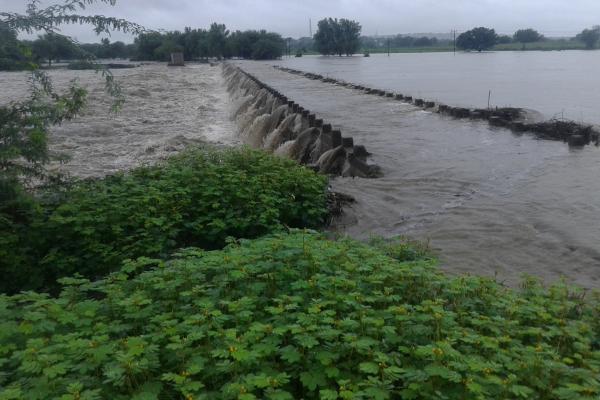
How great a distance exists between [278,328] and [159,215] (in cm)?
387

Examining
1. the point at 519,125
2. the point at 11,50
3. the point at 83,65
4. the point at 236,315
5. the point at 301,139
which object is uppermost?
the point at 11,50

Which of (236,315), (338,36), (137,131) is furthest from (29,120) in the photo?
(338,36)

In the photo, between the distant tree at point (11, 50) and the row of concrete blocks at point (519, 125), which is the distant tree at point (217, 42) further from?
the distant tree at point (11, 50)

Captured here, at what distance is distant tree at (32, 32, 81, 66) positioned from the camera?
7102mm

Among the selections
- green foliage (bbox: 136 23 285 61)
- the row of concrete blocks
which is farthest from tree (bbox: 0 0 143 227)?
green foliage (bbox: 136 23 285 61)

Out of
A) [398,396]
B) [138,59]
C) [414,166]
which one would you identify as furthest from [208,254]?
[138,59]

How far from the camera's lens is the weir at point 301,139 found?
12688 millimetres

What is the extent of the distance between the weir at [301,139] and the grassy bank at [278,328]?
246 inches

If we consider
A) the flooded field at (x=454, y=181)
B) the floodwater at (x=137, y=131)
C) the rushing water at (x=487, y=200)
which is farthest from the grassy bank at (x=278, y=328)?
the floodwater at (x=137, y=131)

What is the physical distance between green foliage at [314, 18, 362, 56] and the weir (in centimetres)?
10686

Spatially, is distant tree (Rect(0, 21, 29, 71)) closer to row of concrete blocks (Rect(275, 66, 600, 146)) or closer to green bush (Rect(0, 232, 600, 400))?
green bush (Rect(0, 232, 600, 400))

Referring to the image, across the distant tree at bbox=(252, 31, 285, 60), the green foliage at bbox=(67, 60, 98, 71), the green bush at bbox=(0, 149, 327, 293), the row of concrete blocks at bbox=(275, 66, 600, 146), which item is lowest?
the row of concrete blocks at bbox=(275, 66, 600, 146)

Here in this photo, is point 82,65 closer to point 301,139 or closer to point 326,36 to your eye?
point 301,139

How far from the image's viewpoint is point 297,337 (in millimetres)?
3510
